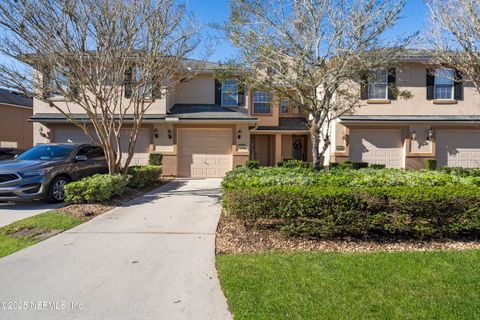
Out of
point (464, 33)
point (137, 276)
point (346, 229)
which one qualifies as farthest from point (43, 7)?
point (464, 33)

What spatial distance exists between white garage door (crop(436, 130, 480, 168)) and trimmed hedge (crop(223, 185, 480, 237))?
35.2 feet

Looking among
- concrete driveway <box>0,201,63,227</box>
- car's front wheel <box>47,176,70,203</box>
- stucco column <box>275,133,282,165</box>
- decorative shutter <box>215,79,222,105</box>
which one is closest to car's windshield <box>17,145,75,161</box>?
car's front wheel <box>47,176,70,203</box>

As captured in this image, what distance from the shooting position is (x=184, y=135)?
47.8 ft

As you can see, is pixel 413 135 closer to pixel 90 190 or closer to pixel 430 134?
pixel 430 134

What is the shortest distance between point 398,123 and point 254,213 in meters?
11.3

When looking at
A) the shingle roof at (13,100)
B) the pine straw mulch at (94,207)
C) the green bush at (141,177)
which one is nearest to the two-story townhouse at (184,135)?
the green bush at (141,177)

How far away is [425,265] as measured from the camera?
3.91 metres

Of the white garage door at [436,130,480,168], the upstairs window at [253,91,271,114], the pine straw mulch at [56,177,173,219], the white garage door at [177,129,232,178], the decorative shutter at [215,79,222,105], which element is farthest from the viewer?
the upstairs window at [253,91,271,114]

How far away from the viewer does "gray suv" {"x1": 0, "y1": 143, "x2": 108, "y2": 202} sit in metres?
7.38

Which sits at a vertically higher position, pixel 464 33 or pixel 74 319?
pixel 464 33

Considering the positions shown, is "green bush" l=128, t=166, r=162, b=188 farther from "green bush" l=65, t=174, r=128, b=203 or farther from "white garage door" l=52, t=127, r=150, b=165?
"white garage door" l=52, t=127, r=150, b=165

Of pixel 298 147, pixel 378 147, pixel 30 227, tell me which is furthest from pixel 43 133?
pixel 378 147

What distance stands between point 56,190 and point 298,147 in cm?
1380

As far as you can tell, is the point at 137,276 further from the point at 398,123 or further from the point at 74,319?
the point at 398,123
